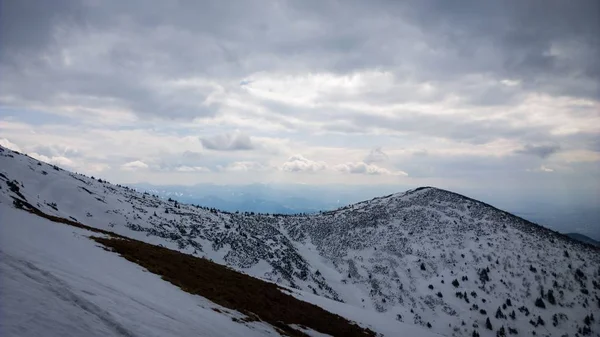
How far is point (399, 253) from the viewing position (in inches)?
3688

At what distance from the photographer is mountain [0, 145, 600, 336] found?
69.3 meters

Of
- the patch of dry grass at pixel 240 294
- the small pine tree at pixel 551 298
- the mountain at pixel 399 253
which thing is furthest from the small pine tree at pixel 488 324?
the patch of dry grass at pixel 240 294

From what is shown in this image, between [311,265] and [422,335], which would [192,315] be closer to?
[422,335]

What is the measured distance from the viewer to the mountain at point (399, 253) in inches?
2729

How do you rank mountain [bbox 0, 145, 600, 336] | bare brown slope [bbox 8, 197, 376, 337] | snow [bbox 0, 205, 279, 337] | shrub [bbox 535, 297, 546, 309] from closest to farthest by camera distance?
snow [bbox 0, 205, 279, 337]
bare brown slope [bbox 8, 197, 376, 337]
mountain [bbox 0, 145, 600, 336]
shrub [bbox 535, 297, 546, 309]

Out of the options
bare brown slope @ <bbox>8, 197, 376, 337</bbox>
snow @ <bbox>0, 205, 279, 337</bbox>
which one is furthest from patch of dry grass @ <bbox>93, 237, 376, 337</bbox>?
snow @ <bbox>0, 205, 279, 337</bbox>

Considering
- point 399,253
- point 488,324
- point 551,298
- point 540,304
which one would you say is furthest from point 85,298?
point 551,298

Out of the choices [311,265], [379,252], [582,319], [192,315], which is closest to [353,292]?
[311,265]

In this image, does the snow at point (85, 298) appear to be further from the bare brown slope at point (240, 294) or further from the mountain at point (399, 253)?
the mountain at point (399, 253)

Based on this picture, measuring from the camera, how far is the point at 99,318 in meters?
11.4

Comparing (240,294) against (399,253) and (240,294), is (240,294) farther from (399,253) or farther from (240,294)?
(399,253)

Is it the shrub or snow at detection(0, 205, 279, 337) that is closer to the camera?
snow at detection(0, 205, 279, 337)

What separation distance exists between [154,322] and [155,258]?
18074mm

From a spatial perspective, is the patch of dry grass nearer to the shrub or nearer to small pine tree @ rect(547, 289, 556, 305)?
the shrub
